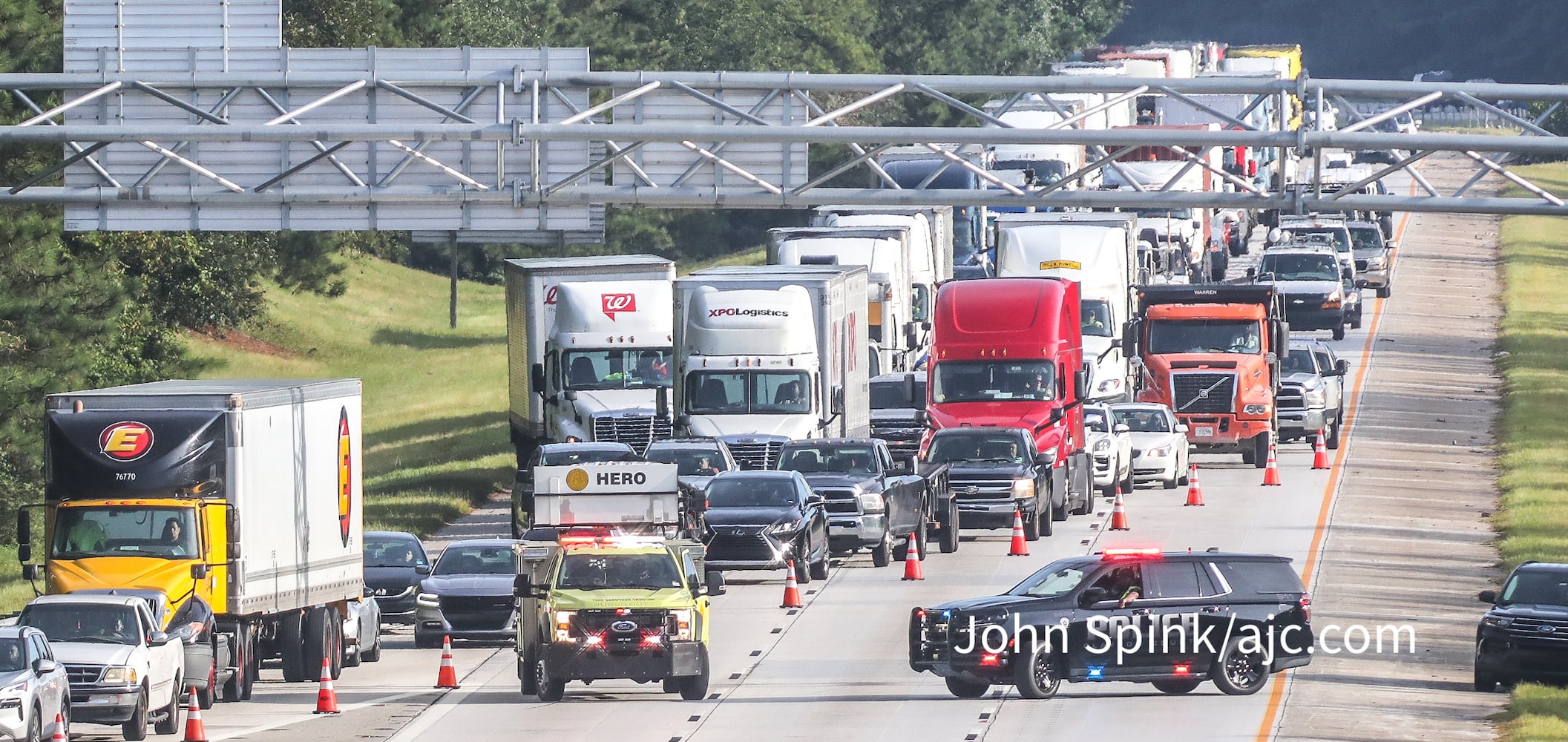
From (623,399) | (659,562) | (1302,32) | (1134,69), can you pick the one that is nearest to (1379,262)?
(1134,69)

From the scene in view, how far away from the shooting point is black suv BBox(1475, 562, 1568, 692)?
2523cm

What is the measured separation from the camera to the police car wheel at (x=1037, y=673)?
980 inches

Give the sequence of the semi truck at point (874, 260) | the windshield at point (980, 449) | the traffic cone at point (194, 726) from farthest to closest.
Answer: the semi truck at point (874, 260) → the windshield at point (980, 449) → the traffic cone at point (194, 726)

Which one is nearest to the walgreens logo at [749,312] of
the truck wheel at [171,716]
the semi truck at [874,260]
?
the semi truck at [874,260]

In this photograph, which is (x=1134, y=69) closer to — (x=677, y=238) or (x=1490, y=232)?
(x=1490, y=232)

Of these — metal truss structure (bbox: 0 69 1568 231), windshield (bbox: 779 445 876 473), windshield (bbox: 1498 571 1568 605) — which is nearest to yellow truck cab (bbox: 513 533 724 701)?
metal truss structure (bbox: 0 69 1568 231)

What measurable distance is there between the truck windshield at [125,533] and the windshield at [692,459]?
11.7 meters

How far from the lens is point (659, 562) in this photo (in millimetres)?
25734

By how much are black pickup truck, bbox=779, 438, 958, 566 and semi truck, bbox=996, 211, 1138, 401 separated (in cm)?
1310

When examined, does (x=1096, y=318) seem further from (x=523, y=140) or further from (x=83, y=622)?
(x=83, y=622)

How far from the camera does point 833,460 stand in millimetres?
37156

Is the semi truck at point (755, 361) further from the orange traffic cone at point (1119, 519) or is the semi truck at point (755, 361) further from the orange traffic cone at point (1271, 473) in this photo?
the orange traffic cone at point (1271, 473)

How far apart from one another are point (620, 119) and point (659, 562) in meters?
8.89

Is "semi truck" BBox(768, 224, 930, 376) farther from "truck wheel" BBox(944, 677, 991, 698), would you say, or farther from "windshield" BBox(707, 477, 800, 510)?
"truck wheel" BBox(944, 677, 991, 698)
